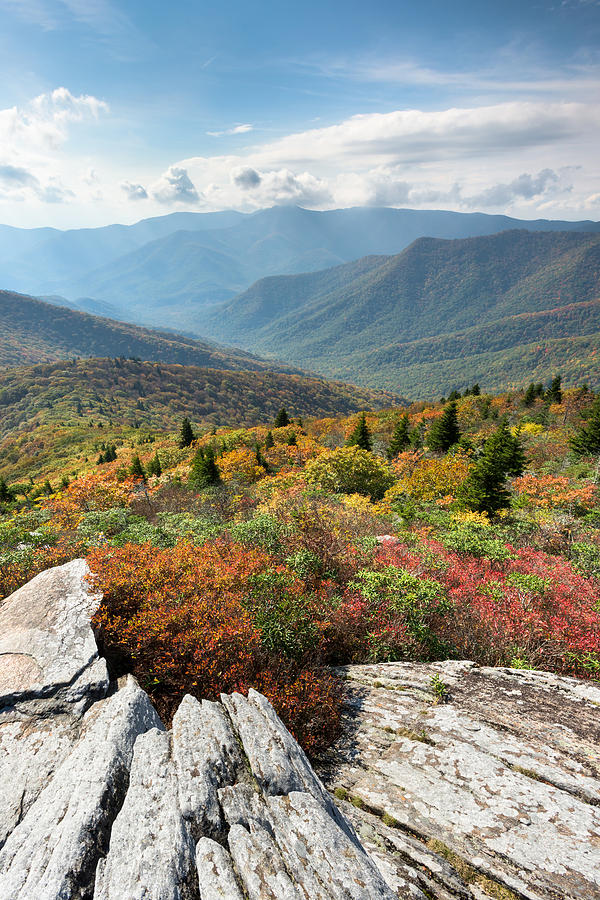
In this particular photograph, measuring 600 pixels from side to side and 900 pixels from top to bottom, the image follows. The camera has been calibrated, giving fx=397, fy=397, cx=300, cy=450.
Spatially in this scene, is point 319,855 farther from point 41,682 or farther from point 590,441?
point 590,441

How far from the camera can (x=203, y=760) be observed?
4562 mm

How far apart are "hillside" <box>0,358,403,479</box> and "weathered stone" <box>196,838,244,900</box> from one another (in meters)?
60.8

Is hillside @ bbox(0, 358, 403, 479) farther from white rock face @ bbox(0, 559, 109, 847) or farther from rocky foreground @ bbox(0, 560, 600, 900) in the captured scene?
rocky foreground @ bbox(0, 560, 600, 900)

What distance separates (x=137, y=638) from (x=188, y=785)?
3.51 meters

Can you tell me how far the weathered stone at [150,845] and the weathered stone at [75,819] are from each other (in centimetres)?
16

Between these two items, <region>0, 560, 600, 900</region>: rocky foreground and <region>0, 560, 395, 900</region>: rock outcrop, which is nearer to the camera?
<region>0, 560, 395, 900</region>: rock outcrop

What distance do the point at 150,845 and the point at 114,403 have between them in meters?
144

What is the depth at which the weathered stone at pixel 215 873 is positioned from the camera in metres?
3.32

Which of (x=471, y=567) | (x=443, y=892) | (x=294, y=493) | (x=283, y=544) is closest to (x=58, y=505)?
(x=294, y=493)

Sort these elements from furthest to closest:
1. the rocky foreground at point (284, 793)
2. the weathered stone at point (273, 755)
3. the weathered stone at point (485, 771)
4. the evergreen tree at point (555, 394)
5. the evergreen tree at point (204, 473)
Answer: the evergreen tree at point (555, 394) → the evergreen tree at point (204, 473) → the weathered stone at point (273, 755) → the weathered stone at point (485, 771) → the rocky foreground at point (284, 793)

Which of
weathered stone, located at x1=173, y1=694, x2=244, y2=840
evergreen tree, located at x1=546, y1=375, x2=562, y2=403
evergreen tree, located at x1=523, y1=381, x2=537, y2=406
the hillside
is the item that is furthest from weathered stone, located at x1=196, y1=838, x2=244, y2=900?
evergreen tree, located at x1=523, y1=381, x2=537, y2=406

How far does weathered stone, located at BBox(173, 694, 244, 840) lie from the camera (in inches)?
158

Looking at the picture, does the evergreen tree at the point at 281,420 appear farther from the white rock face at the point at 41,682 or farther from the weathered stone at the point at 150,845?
the weathered stone at the point at 150,845

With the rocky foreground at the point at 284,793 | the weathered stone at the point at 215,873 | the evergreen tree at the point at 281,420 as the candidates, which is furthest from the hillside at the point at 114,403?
the weathered stone at the point at 215,873
